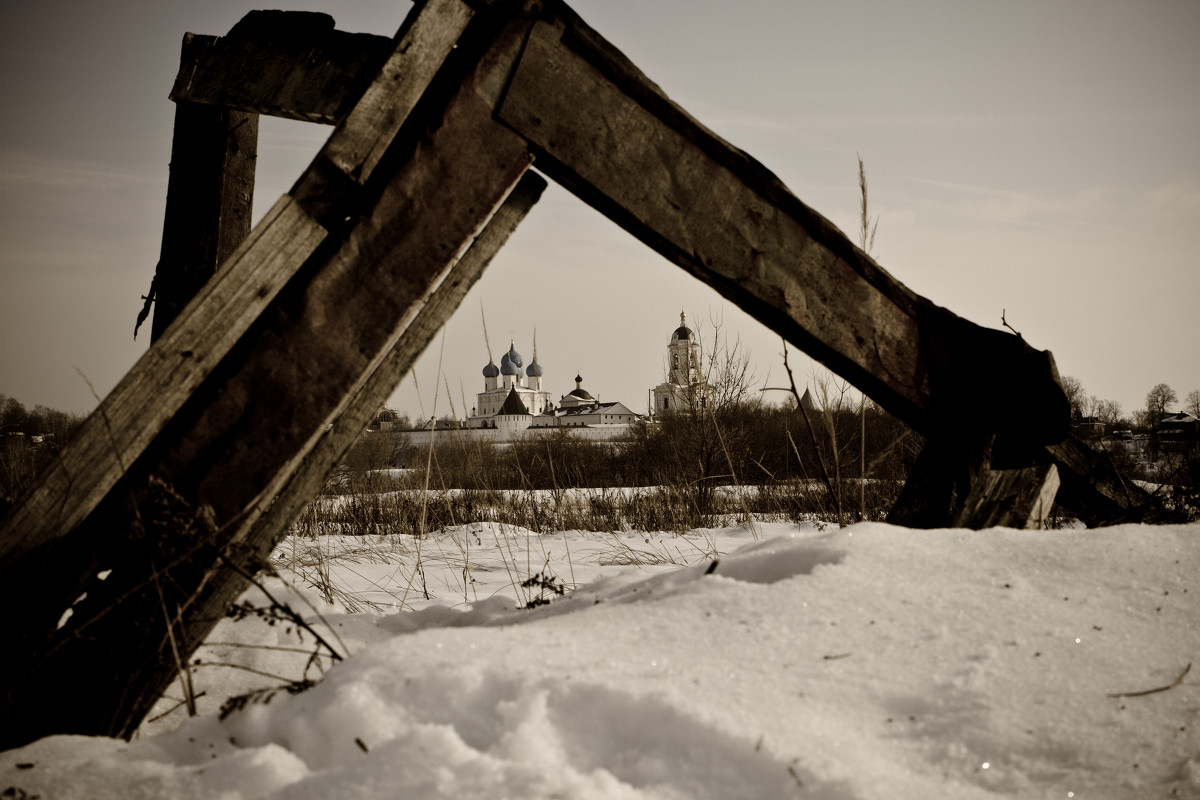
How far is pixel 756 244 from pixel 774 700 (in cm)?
106

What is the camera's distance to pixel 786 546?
5.75 feet

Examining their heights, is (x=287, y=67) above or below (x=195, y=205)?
above

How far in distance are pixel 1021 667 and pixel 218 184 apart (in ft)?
9.74

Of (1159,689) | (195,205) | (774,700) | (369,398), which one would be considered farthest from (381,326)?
(195,205)

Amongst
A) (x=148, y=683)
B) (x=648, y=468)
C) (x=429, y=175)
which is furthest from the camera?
(x=648, y=468)

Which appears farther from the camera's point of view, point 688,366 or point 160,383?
point 688,366

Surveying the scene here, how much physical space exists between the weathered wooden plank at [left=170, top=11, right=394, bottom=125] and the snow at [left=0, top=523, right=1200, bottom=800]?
130cm

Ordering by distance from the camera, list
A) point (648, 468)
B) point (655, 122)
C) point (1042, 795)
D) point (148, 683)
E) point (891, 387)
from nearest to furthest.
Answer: point (1042, 795) < point (148, 683) < point (655, 122) < point (891, 387) < point (648, 468)

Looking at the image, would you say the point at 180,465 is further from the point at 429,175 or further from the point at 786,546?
the point at 786,546

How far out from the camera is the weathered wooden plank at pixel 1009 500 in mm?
1872

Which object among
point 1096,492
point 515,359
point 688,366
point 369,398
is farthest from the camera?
point 515,359

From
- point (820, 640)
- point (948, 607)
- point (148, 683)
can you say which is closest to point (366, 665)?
point (148, 683)

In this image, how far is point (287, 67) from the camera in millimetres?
Result: 1943

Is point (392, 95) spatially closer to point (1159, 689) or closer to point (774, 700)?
point (774, 700)
